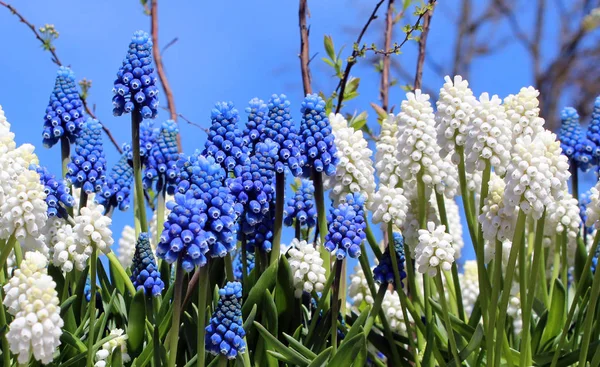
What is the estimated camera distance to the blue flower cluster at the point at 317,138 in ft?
12.5

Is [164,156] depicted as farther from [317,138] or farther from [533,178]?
[533,178]

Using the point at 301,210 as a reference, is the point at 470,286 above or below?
above

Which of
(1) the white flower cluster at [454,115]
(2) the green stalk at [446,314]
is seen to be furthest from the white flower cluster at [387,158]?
(2) the green stalk at [446,314]

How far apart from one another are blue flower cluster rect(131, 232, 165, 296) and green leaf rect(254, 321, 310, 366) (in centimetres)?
60

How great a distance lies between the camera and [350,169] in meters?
3.98

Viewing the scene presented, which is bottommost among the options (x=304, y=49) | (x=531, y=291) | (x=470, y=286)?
(x=531, y=291)

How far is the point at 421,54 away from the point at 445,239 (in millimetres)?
3013

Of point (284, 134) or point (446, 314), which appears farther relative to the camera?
point (284, 134)

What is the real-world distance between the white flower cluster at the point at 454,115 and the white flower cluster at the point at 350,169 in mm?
504

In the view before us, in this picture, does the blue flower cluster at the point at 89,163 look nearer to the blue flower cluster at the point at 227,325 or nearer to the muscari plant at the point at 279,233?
the muscari plant at the point at 279,233

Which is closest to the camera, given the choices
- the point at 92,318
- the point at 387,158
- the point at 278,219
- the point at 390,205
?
the point at 92,318

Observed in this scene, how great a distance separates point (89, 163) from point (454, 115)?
5.88 feet

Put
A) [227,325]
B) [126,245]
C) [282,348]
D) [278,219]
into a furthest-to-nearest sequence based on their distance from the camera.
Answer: [126,245] → [278,219] → [282,348] → [227,325]

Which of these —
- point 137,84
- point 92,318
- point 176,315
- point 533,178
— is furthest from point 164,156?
point 533,178
